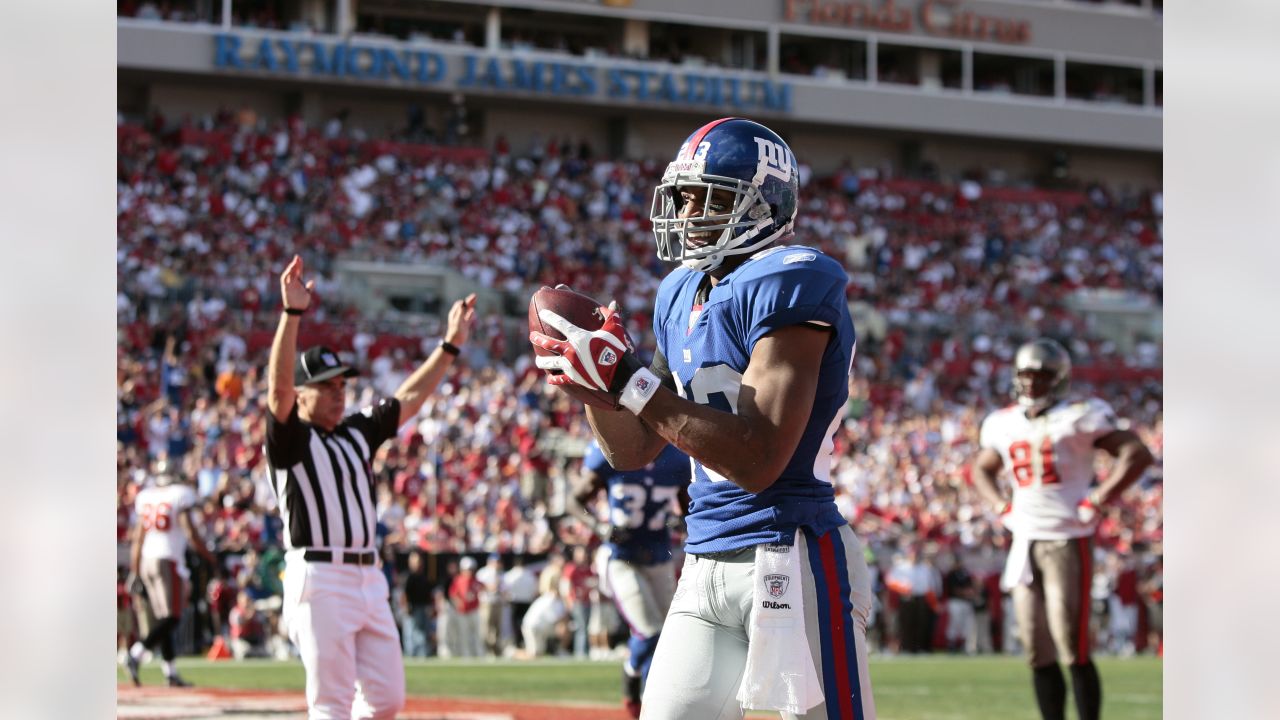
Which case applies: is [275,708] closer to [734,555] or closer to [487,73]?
[734,555]

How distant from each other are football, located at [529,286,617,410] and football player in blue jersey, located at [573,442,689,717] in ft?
15.7

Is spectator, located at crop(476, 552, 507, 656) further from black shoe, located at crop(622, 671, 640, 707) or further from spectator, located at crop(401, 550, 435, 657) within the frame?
black shoe, located at crop(622, 671, 640, 707)

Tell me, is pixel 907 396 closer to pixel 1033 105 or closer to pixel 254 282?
pixel 254 282

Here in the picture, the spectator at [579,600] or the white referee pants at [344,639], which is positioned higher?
the white referee pants at [344,639]

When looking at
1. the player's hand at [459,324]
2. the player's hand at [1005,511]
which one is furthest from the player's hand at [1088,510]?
the player's hand at [459,324]

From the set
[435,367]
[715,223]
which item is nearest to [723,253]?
[715,223]

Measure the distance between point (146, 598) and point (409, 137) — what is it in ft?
64.4

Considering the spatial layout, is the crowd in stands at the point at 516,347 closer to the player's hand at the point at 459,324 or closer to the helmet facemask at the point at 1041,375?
the helmet facemask at the point at 1041,375

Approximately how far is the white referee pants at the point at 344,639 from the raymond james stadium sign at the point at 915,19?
101 feet

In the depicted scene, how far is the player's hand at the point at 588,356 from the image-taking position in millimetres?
3115

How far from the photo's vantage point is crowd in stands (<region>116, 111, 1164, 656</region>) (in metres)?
16.6

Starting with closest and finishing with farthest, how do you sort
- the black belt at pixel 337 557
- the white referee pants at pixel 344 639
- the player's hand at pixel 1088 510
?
1. the white referee pants at pixel 344 639
2. the black belt at pixel 337 557
3. the player's hand at pixel 1088 510

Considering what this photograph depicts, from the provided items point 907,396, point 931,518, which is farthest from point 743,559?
point 907,396

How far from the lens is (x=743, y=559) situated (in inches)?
132
